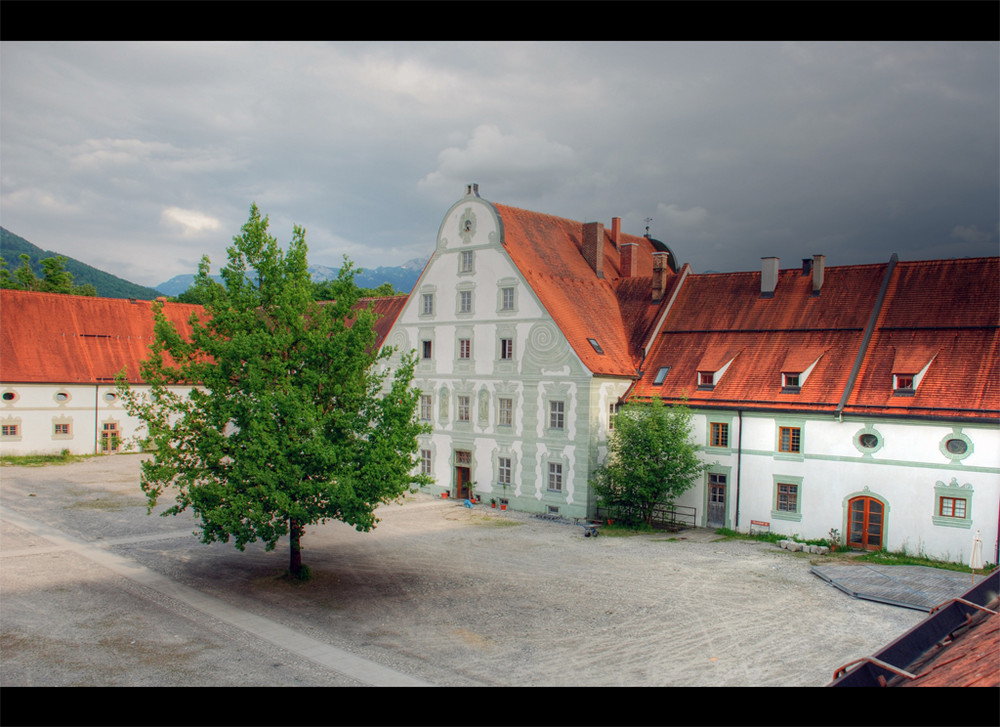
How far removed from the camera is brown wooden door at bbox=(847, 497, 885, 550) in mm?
28922

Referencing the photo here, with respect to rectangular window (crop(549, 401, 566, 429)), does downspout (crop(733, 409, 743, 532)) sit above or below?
below

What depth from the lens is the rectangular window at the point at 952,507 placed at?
89.6 feet

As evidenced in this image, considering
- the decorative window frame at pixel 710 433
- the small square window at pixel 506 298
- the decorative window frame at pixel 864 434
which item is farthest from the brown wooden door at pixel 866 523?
the small square window at pixel 506 298

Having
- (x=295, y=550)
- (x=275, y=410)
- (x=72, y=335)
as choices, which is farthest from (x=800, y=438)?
(x=72, y=335)

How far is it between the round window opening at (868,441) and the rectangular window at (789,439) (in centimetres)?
227

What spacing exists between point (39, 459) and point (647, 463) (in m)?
39.0

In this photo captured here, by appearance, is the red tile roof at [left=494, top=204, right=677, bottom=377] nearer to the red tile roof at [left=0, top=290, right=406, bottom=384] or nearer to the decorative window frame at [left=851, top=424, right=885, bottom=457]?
the decorative window frame at [left=851, top=424, right=885, bottom=457]

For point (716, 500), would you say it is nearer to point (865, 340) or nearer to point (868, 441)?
point (868, 441)

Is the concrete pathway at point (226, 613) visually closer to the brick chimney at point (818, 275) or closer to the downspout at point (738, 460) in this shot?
the downspout at point (738, 460)

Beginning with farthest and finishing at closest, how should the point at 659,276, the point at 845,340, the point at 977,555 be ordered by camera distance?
the point at 659,276
the point at 845,340
the point at 977,555

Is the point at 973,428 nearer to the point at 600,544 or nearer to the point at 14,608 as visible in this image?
the point at 600,544

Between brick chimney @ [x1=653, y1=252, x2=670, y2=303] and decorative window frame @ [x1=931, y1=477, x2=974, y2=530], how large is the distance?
1584cm

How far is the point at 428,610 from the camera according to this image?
2125 centimetres

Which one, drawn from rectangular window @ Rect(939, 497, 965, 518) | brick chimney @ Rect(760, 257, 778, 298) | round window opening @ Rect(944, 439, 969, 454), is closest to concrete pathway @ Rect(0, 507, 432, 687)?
rectangular window @ Rect(939, 497, 965, 518)
